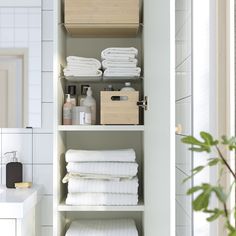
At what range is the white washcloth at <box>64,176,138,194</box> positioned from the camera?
7.57ft

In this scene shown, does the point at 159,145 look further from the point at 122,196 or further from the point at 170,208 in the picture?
the point at 122,196

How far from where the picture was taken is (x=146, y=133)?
228cm

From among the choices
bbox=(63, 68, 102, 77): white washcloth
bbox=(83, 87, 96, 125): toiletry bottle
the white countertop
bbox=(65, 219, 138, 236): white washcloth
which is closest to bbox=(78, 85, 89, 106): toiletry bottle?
bbox=(83, 87, 96, 125): toiletry bottle

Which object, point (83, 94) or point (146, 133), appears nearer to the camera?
point (146, 133)

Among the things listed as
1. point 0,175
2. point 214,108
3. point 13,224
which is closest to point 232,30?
point 214,108

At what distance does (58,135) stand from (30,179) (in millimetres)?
462

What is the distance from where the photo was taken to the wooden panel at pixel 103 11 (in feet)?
7.71

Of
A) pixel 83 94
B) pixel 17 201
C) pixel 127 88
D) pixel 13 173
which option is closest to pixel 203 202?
pixel 17 201

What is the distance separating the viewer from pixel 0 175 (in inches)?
104

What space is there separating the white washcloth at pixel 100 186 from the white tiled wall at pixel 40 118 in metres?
0.39

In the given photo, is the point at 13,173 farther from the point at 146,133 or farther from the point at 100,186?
the point at 146,133

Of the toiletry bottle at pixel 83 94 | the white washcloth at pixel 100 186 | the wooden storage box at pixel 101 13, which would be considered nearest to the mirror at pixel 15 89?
the toiletry bottle at pixel 83 94

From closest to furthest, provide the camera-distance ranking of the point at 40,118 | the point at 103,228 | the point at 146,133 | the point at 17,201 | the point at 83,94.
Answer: the point at 17,201 → the point at 146,133 → the point at 103,228 → the point at 83,94 → the point at 40,118

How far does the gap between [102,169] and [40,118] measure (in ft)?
1.82
